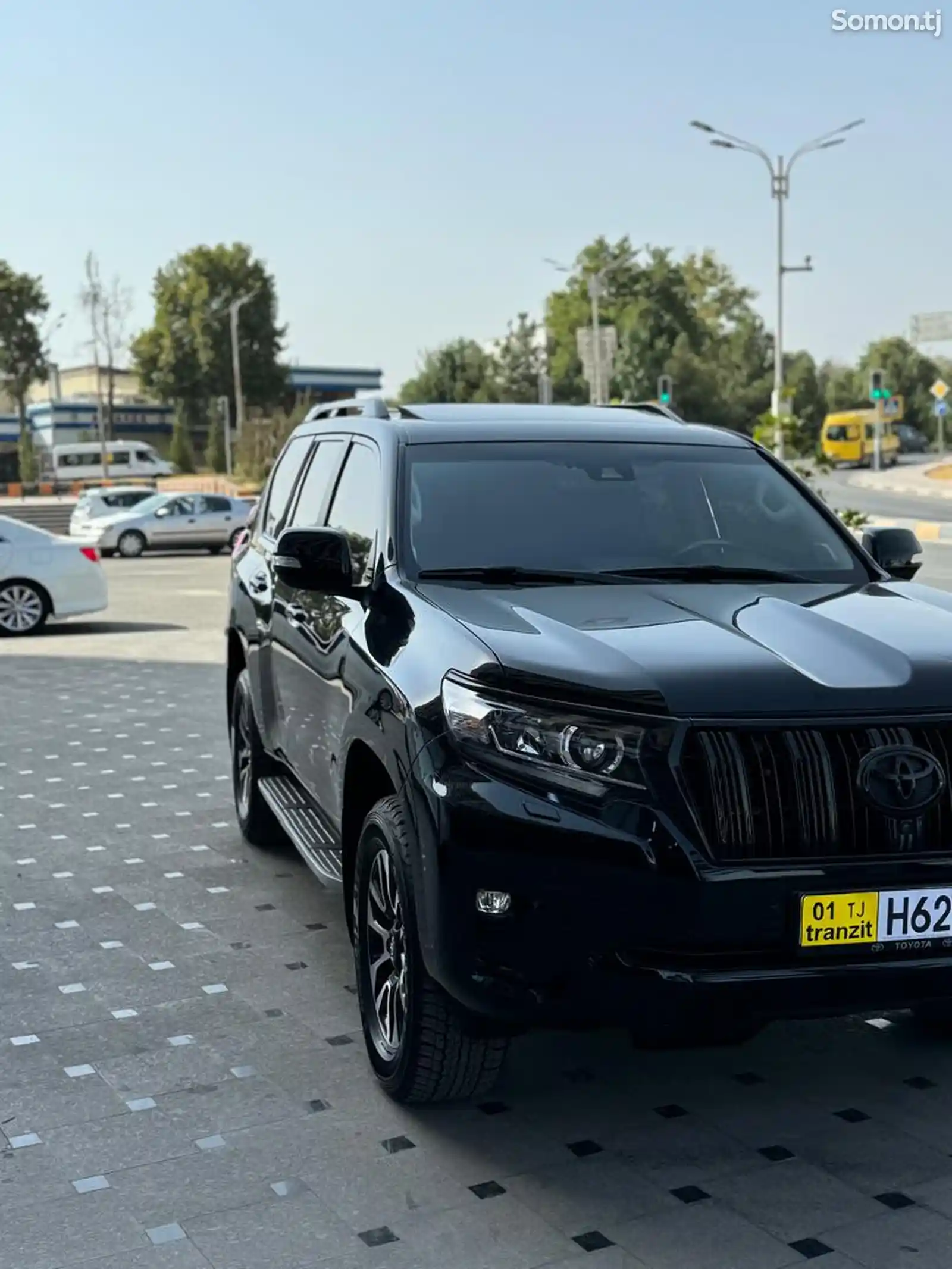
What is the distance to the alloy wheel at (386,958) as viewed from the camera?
4.09m

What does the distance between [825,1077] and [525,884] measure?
54.3 inches

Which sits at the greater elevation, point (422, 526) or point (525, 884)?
point (422, 526)

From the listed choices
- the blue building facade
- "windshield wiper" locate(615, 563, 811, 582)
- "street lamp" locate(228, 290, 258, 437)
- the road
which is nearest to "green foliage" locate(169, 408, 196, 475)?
"street lamp" locate(228, 290, 258, 437)

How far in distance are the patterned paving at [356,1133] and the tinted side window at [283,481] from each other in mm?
1672

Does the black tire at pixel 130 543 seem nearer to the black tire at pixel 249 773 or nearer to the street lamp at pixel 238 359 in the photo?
the black tire at pixel 249 773

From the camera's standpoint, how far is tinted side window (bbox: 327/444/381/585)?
16.3 ft

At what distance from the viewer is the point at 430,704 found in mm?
3828

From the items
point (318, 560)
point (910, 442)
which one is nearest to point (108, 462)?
point (910, 442)

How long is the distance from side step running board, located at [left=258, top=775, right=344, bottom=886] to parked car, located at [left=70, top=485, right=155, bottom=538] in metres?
30.2

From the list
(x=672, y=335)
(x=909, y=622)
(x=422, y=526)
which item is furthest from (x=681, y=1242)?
(x=672, y=335)

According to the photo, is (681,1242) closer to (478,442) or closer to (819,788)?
(819,788)

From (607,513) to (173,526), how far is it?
30462mm

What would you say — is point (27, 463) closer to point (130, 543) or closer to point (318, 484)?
point (130, 543)

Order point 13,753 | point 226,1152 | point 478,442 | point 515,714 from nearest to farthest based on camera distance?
1. point 515,714
2. point 226,1152
3. point 478,442
4. point 13,753
